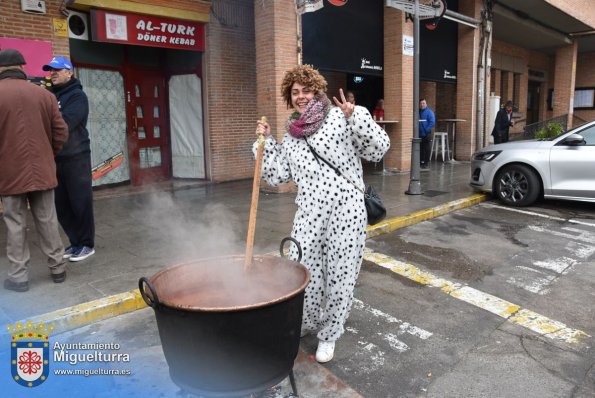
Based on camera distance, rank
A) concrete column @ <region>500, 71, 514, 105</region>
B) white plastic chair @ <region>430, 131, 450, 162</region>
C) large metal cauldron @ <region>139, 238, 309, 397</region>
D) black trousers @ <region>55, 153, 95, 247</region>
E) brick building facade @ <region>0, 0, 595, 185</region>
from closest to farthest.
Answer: large metal cauldron @ <region>139, 238, 309, 397</region> → black trousers @ <region>55, 153, 95, 247</region> → brick building facade @ <region>0, 0, 595, 185</region> → white plastic chair @ <region>430, 131, 450, 162</region> → concrete column @ <region>500, 71, 514, 105</region>

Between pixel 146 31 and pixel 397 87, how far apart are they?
19.9ft

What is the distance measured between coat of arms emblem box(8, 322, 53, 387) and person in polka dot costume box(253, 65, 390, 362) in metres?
1.75

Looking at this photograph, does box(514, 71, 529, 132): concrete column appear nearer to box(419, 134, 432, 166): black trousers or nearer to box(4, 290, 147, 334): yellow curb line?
box(419, 134, 432, 166): black trousers

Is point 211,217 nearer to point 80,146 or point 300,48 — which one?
point 80,146

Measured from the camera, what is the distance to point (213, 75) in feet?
32.7

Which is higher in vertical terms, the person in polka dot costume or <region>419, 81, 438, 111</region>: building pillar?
<region>419, 81, 438, 111</region>: building pillar

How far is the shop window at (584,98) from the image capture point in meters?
24.8

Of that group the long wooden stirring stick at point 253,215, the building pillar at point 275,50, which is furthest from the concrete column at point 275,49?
the long wooden stirring stick at point 253,215

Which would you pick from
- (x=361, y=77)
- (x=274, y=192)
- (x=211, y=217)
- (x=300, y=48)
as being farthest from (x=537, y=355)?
(x=361, y=77)

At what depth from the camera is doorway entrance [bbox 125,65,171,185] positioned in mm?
9633

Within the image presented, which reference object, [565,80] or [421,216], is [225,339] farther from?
[565,80]

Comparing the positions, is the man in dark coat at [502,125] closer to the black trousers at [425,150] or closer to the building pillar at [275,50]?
the black trousers at [425,150]

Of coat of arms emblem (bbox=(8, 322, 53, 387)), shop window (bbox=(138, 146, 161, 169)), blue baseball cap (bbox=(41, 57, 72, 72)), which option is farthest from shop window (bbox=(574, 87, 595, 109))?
coat of arms emblem (bbox=(8, 322, 53, 387))

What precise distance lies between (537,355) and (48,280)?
13.7 ft
